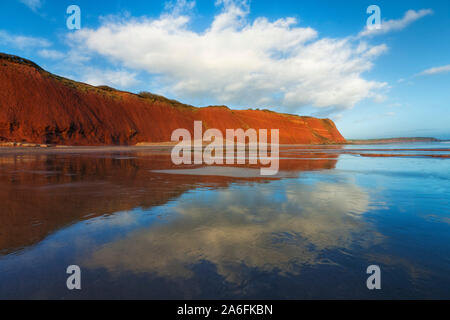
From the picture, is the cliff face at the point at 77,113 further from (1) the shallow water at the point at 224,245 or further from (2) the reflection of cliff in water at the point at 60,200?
(1) the shallow water at the point at 224,245

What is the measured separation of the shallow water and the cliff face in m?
41.1

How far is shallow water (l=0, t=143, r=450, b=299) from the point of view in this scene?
242cm

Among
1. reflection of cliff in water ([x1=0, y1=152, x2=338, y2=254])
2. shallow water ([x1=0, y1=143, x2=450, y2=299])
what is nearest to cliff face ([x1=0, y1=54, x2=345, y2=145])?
reflection of cliff in water ([x1=0, y1=152, x2=338, y2=254])

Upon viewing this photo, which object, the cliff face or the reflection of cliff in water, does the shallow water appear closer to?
the reflection of cliff in water

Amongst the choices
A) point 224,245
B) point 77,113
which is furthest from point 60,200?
point 77,113

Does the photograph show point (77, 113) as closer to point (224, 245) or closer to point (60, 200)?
point (60, 200)

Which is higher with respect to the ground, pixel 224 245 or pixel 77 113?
→ pixel 77 113

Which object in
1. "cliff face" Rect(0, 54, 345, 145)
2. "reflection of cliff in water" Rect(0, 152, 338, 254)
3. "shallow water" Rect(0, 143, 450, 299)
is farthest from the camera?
"cliff face" Rect(0, 54, 345, 145)

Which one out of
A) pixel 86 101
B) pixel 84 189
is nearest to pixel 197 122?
pixel 86 101

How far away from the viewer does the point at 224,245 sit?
343cm

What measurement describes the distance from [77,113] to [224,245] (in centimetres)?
5182

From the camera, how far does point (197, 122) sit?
77438 millimetres
